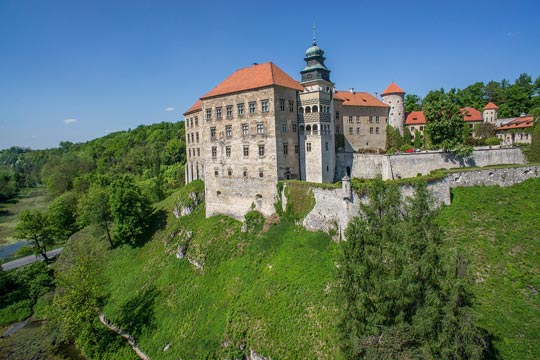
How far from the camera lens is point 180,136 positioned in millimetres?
96938

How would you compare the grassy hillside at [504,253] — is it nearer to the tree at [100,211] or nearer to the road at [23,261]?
the tree at [100,211]

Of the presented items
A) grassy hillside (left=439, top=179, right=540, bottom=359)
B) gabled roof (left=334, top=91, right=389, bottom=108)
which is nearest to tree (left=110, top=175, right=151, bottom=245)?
gabled roof (left=334, top=91, right=389, bottom=108)

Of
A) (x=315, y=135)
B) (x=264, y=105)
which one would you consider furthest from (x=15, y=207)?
(x=315, y=135)

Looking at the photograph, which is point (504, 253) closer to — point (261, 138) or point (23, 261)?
point (261, 138)

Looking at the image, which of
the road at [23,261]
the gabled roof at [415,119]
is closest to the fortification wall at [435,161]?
the gabled roof at [415,119]

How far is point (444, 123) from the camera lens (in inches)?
1366

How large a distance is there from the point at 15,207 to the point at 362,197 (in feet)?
300

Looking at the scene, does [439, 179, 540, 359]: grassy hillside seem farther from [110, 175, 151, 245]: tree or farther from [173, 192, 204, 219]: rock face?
[110, 175, 151, 245]: tree

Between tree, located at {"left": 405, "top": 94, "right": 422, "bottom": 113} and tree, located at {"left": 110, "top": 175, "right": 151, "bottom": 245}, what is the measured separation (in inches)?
2149

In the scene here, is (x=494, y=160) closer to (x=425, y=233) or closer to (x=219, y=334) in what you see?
(x=425, y=233)

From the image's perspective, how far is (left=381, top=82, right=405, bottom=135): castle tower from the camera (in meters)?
50.2

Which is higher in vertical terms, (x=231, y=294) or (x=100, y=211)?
(x=100, y=211)

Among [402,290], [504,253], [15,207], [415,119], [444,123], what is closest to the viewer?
[402,290]

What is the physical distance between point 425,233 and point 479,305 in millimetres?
7743
